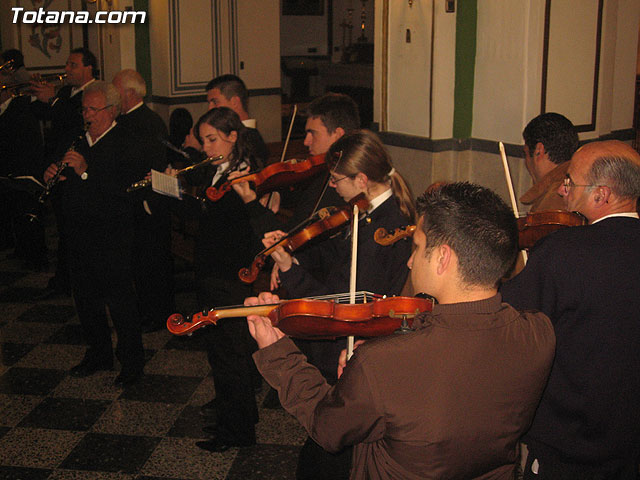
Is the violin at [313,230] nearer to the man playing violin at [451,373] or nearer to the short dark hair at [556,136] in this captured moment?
the short dark hair at [556,136]

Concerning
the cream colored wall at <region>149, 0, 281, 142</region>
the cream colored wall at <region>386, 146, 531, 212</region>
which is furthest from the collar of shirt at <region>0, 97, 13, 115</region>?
the cream colored wall at <region>386, 146, 531, 212</region>

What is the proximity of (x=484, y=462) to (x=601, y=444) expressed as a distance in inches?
27.3

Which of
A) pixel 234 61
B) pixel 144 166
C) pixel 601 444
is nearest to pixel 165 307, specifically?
pixel 144 166

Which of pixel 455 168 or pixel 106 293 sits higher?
pixel 455 168

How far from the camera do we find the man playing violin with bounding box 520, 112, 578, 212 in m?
2.75

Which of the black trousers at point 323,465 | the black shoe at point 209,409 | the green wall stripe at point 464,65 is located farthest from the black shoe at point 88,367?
the green wall stripe at point 464,65

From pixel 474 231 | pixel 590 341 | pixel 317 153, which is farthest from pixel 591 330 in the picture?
pixel 317 153

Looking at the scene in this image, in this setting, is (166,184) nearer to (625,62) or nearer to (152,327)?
(152,327)

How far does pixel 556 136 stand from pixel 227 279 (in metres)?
1.47

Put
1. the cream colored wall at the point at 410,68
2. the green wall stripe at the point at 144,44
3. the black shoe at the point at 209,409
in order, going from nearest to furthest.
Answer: the black shoe at the point at 209,409
the cream colored wall at the point at 410,68
the green wall stripe at the point at 144,44

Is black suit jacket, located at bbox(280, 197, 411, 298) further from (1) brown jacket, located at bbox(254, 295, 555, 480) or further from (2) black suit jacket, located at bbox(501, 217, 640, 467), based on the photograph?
(1) brown jacket, located at bbox(254, 295, 555, 480)

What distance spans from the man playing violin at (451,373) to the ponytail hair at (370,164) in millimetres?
999

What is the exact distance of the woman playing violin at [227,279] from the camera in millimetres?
3111

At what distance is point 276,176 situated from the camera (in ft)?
10.6
